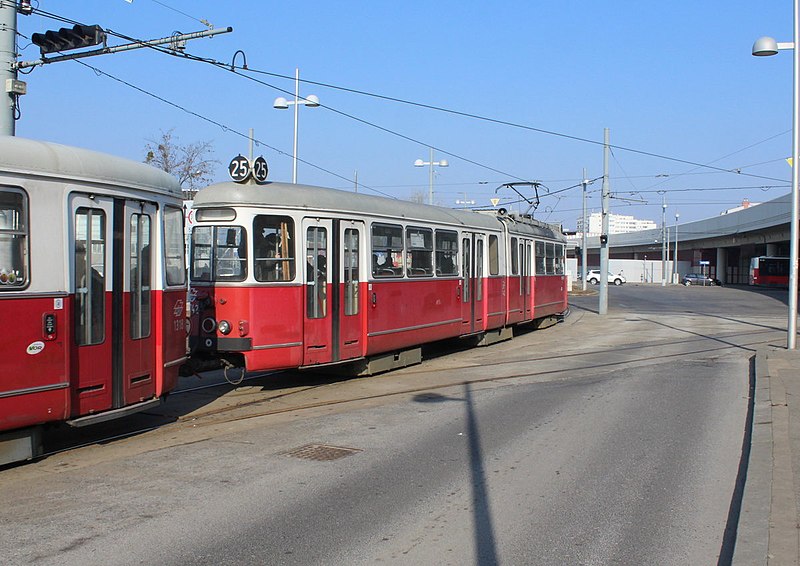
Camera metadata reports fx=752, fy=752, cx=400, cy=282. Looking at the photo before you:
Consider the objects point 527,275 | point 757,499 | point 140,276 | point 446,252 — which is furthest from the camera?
point 527,275

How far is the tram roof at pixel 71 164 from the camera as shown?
6.61 metres

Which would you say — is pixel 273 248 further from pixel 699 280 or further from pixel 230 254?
pixel 699 280

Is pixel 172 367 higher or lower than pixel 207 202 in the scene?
lower

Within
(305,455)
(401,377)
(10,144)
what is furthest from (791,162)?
(10,144)

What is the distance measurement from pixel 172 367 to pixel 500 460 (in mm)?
3847

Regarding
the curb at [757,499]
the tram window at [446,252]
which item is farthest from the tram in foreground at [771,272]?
the curb at [757,499]

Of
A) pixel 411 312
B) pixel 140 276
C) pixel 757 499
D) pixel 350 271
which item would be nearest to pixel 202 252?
pixel 350 271

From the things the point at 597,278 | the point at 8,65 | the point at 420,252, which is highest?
the point at 8,65

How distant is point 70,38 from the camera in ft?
39.9

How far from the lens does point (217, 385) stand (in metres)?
12.2

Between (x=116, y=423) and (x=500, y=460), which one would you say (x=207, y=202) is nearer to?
(x=116, y=423)

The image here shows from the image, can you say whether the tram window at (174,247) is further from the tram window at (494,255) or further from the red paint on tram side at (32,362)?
the tram window at (494,255)

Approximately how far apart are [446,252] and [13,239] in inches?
387

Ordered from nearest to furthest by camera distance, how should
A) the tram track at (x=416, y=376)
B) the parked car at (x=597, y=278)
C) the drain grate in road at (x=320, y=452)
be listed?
the drain grate in road at (x=320, y=452), the tram track at (x=416, y=376), the parked car at (x=597, y=278)
